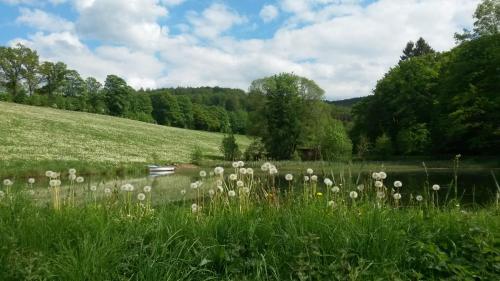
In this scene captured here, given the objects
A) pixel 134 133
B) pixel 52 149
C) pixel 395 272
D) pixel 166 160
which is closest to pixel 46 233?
pixel 395 272

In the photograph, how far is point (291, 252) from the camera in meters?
4.71

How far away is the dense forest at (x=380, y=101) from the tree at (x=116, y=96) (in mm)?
237

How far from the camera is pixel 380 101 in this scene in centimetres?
7050

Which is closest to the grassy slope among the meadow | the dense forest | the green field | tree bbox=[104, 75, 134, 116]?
the green field

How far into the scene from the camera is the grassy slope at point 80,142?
42.2 meters

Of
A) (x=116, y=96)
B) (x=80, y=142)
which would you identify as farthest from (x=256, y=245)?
(x=116, y=96)

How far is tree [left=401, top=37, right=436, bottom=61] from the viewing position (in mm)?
96375

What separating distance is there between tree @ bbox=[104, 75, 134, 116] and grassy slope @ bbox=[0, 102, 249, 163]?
39.7m

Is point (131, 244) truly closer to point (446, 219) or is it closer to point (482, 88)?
point (446, 219)

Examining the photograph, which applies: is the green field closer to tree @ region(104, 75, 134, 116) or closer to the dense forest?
the dense forest

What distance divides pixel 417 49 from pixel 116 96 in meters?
68.0

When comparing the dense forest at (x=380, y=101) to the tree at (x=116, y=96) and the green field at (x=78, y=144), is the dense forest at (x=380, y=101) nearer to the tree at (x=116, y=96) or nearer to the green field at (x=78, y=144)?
the tree at (x=116, y=96)

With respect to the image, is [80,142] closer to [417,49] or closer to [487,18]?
[487,18]

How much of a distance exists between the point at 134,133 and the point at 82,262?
66041 millimetres
